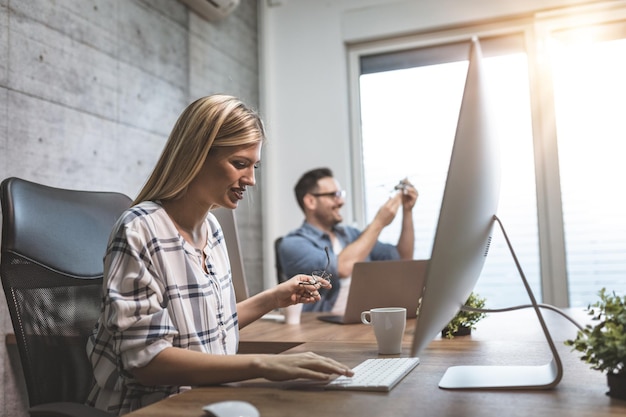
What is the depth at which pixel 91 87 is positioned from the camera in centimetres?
231

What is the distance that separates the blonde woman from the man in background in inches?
46.6

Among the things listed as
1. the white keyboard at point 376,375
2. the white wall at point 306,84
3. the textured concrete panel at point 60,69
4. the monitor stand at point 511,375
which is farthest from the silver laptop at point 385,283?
the white wall at point 306,84

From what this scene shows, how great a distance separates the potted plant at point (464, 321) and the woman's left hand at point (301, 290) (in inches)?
12.4

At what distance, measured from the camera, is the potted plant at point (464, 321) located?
142cm

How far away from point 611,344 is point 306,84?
321 centimetres

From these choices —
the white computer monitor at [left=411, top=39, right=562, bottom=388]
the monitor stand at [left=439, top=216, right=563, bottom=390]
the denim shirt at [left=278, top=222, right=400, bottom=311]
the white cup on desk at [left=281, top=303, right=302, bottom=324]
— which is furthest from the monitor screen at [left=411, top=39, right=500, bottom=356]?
the denim shirt at [left=278, top=222, right=400, bottom=311]

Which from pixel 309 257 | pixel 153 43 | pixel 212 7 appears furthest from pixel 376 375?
pixel 212 7

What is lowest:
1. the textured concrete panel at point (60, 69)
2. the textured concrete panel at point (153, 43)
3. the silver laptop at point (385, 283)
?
the silver laptop at point (385, 283)

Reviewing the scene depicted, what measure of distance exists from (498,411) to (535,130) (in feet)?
9.48

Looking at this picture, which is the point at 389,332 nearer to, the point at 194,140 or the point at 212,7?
the point at 194,140

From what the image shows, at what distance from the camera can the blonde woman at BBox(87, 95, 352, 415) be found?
3.25 ft

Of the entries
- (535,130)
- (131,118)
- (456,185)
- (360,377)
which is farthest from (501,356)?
(535,130)

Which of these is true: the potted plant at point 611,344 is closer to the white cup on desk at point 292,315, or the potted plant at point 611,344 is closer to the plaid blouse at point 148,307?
the plaid blouse at point 148,307

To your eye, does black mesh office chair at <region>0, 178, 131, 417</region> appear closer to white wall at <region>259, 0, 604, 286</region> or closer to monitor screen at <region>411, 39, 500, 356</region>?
monitor screen at <region>411, 39, 500, 356</region>
